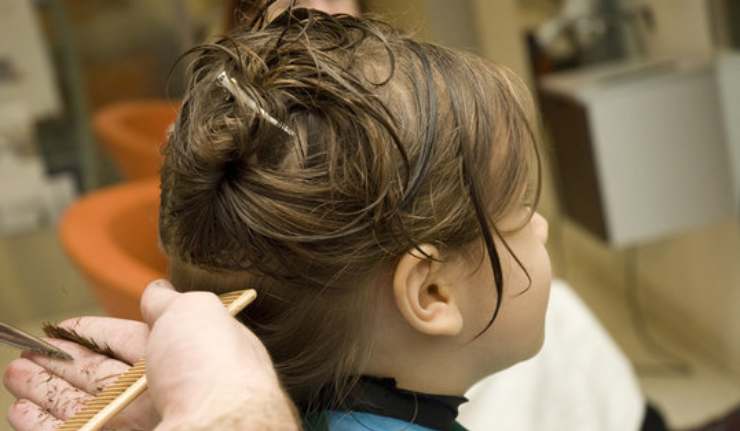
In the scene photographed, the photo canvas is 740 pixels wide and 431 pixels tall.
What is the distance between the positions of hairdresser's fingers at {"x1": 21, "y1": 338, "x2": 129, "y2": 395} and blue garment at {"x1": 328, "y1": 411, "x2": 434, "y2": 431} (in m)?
0.15

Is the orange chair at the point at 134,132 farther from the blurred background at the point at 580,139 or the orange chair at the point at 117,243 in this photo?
the orange chair at the point at 117,243

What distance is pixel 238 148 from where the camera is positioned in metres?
0.63

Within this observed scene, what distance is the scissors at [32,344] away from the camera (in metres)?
0.66

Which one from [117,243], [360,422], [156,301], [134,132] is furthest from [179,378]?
[134,132]

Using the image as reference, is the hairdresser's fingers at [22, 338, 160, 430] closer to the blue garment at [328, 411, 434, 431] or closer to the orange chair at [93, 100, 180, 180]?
the blue garment at [328, 411, 434, 431]

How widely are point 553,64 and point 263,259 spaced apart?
5.89 feet

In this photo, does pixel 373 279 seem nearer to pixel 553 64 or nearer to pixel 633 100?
pixel 633 100

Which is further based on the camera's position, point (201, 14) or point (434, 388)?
point (201, 14)

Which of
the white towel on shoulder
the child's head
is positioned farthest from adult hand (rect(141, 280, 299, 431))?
the white towel on shoulder

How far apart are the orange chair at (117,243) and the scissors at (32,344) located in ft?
1.31

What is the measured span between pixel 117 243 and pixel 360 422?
3.09 ft

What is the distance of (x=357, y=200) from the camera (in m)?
0.64

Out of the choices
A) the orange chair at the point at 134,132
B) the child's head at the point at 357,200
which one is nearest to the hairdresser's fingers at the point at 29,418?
the child's head at the point at 357,200

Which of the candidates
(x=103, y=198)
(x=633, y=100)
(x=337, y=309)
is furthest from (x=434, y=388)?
(x=633, y=100)
